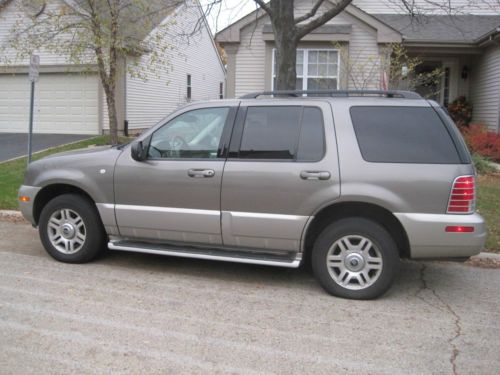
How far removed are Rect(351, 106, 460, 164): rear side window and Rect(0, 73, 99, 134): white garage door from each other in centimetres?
1495

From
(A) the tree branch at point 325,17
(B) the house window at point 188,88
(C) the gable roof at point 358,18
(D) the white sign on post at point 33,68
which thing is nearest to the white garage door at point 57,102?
(C) the gable roof at point 358,18

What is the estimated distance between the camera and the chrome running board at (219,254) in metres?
5.09

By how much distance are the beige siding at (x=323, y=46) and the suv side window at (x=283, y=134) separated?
10.0m

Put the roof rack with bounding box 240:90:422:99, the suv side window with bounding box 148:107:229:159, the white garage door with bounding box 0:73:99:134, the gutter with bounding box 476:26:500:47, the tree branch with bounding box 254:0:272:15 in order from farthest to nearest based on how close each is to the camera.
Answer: the white garage door with bounding box 0:73:99:134, the gutter with bounding box 476:26:500:47, the tree branch with bounding box 254:0:272:15, the suv side window with bounding box 148:107:229:159, the roof rack with bounding box 240:90:422:99

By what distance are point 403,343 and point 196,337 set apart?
1.57 meters

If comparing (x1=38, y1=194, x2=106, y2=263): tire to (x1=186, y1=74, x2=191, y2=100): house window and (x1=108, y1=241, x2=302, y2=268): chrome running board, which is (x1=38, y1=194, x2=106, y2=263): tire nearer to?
(x1=108, y1=241, x2=302, y2=268): chrome running board

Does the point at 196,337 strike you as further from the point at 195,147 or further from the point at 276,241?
the point at 195,147

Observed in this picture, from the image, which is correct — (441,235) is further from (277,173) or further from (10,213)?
(10,213)

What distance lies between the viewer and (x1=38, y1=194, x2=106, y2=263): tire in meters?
5.80

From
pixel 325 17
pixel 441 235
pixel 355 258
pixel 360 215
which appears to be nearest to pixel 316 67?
pixel 325 17

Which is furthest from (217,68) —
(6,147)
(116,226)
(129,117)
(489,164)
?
(116,226)

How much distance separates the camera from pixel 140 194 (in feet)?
18.1

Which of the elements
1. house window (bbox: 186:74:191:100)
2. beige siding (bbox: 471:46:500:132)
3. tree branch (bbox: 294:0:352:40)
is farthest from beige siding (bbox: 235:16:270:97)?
house window (bbox: 186:74:191:100)

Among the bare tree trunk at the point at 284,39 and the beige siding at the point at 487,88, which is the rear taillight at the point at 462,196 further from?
the beige siding at the point at 487,88
